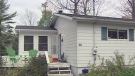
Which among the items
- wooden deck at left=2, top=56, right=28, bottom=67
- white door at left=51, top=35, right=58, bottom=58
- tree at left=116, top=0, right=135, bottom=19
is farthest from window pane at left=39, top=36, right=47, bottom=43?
tree at left=116, top=0, right=135, bottom=19

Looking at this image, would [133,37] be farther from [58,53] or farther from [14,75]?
[14,75]

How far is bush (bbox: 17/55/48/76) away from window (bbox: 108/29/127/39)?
4.46 meters

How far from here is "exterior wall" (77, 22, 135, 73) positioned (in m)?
11.0

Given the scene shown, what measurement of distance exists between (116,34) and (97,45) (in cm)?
164

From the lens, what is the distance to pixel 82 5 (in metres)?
31.6

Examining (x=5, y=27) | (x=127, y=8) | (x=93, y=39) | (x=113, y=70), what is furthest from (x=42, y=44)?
(x=127, y=8)

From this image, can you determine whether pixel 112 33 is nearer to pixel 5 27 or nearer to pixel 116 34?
pixel 116 34

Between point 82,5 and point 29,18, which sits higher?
point 82,5

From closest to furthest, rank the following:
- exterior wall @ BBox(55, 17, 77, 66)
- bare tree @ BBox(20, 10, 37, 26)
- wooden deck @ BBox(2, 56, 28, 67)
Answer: exterior wall @ BBox(55, 17, 77, 66) < wooden deck @ BBox(2, 56, 28, 67) < bare tree @ BBox(20, 10, 37, 26)

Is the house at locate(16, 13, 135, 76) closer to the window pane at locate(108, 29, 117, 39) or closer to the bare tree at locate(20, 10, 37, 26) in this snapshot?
the window pane at locate(108, 29, 117, 39)

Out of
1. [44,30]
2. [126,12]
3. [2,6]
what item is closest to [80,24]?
[44,30]

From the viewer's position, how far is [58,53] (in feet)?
52.8

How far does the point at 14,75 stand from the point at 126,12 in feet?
90.3

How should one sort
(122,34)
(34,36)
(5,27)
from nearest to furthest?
(122,34) < (34,36) < (5,27)
